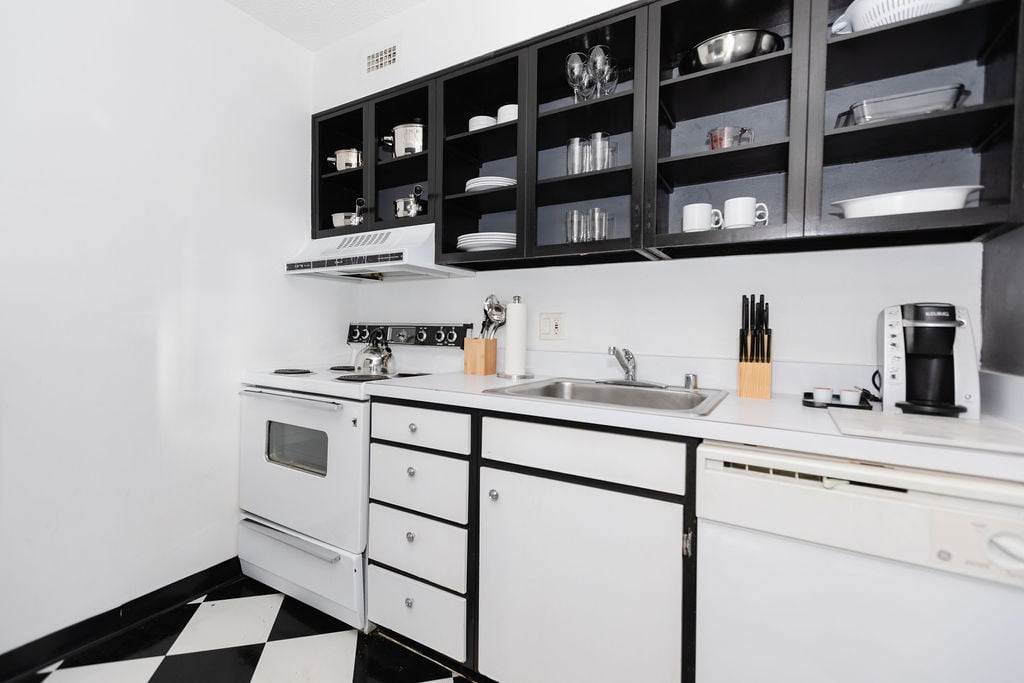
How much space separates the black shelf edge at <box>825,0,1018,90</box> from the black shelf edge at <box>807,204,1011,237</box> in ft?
1.58

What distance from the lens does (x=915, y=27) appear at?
1.17 m

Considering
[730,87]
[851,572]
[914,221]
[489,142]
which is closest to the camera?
[851,572]

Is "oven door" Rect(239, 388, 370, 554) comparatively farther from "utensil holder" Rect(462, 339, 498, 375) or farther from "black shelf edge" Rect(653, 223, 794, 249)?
"black shelf edge" Rect(653, 223, 794, 249)

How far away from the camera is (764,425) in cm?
102

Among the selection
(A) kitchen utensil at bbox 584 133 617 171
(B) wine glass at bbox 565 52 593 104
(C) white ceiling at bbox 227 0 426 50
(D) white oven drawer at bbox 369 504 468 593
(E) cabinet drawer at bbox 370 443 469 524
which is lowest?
(D) white oven drawer at bbox 369 504 468 593

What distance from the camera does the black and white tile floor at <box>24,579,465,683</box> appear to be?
1453 millimetres

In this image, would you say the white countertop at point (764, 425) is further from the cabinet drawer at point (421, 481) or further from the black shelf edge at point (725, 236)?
the black shelf edge at point (725, 236)

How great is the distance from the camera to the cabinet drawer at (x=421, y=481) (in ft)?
4.70

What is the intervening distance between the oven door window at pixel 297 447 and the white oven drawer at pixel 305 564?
0.91 feet

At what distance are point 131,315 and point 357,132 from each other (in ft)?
4.82

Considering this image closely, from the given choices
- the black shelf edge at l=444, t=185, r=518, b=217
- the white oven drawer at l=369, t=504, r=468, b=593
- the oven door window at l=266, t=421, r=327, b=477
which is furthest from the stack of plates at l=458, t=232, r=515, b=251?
the white oven drawer at l=369, t=504, r=468, b=593

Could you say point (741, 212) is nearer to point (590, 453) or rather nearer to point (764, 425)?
point (764, 425)

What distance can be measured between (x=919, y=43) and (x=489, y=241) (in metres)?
1.42

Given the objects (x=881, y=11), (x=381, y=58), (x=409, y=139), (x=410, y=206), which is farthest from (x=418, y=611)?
(x=381, y=58)
